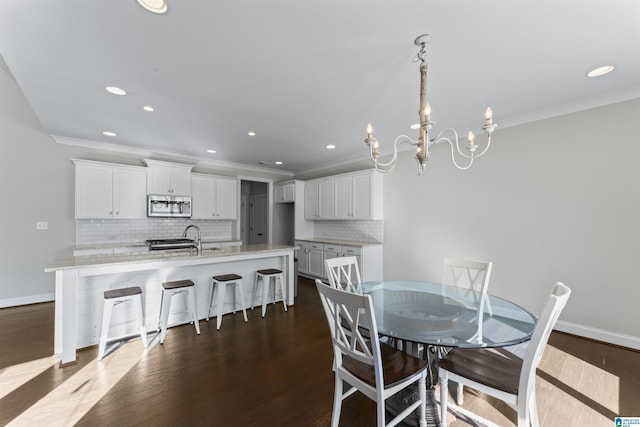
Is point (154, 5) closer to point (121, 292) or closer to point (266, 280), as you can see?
point (121, 292)

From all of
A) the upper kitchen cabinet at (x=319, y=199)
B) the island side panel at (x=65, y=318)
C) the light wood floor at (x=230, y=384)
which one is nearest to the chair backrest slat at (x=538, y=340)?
the light wood floor at (x=230, y=384)

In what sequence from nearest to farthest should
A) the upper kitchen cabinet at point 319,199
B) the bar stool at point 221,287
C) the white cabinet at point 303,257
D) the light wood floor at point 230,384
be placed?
the light wood floor at point 230,384
the bar stool at point 221,287
the upper kitchen cabinet at point 319,199
the white cabinet at point 303,257

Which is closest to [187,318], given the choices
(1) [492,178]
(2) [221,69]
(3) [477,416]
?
(2) [221,69]

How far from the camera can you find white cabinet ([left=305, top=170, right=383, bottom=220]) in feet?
16.0

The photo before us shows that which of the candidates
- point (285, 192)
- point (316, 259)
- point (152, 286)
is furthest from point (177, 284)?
point (285, 192)

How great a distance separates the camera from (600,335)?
112 inches

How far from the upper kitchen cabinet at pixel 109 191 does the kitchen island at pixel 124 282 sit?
1.67 metres

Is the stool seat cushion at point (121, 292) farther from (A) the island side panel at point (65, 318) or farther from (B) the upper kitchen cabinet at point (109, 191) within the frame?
(B) the upper kitchen cabinet at point (109, 191)

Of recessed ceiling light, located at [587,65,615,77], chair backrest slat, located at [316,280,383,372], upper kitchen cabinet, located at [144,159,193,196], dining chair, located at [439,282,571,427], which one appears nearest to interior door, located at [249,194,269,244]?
upper kitchen cabinet, located at [144,159,193,196]

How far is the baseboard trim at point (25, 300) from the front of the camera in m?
3.82

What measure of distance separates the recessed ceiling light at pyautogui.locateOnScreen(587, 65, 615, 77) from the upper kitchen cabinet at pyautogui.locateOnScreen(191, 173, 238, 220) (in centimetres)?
559

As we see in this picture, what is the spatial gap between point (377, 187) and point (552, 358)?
3.27m

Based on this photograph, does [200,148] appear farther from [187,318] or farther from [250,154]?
[187,318]

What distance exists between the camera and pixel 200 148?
4.77 meters
